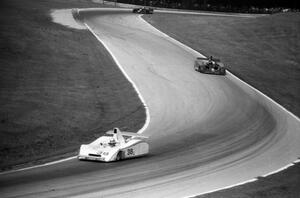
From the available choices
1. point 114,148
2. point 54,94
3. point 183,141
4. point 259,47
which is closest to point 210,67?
A: point 54,94

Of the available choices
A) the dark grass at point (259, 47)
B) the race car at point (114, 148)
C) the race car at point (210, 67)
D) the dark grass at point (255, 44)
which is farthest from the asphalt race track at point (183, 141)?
the dark grass at point (255, 44)

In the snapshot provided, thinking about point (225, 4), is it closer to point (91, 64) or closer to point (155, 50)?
point (155, 50)

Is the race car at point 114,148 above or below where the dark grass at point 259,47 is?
above

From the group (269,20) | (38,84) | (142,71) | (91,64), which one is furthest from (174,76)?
(269,20)

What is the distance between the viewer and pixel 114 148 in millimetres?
17859

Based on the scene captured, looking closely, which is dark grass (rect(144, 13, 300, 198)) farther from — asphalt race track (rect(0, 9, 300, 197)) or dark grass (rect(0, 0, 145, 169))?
dark grass (rect(0, 0, 145, 169))

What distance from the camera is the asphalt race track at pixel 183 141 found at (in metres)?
14.8

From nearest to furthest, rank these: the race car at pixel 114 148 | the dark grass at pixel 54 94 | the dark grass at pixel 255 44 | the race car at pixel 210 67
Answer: the race car at pixel 114 148 < the dark grass at pixel 54 94 < the race car at pixel 210 67 < the dark grass at pixel 255 44

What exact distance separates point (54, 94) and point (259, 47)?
31528 millimetres

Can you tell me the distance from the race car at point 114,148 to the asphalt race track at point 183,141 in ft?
0.91

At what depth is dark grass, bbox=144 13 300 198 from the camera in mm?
35188

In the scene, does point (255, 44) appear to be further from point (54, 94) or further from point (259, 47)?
point (54, 94)

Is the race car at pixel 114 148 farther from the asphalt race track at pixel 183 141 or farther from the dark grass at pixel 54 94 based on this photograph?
the dark grass at pixel 54 94

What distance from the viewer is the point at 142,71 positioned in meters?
36.6
